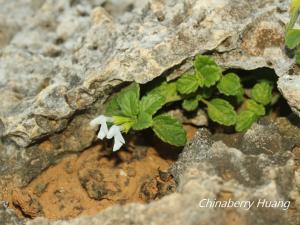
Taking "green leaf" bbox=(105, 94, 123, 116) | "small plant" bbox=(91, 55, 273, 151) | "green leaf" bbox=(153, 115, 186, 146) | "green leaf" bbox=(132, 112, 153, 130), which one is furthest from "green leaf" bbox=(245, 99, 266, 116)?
"green leaf" bbox=(105, 94, 123, 116)

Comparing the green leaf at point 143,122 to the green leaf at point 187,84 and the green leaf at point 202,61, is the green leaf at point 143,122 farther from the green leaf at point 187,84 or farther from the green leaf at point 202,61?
the green leaf at point 202,61

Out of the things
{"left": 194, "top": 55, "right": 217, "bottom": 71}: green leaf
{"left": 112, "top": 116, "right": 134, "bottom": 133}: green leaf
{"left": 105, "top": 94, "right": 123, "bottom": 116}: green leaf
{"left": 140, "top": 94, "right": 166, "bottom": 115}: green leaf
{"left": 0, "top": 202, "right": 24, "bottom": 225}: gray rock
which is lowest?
{"left": 0, "top": 202, "right": 24, "bottom": 225}: gray rock

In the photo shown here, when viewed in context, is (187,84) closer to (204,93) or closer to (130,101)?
(204,93)

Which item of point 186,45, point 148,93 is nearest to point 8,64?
point 148,93

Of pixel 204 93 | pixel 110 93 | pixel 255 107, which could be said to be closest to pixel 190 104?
pixel 204 93

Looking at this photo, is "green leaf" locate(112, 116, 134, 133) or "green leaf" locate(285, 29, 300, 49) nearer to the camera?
"green leaf" locate(285, 29, 300, 49)

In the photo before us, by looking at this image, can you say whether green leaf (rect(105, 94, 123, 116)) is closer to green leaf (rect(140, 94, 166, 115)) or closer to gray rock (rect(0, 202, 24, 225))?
green leaf (rect(140, 94, 166, 115))
